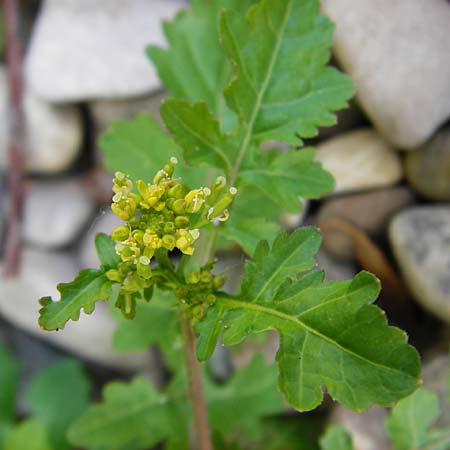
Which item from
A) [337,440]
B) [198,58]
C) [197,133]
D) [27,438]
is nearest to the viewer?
[197,133]

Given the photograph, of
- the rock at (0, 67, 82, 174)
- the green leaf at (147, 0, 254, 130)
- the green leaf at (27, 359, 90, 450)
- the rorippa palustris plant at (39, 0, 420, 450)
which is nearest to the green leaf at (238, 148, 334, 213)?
the rorippa palustris plant at (39, 0, 420, 450)

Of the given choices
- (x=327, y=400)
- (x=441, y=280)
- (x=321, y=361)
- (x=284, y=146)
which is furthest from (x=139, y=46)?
(x=321, y=361)

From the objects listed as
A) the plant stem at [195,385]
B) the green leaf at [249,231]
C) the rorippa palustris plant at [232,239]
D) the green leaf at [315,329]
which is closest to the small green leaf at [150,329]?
the rorippa palustris plant at [232,239]

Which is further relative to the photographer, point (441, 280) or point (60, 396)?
point (60, 396)

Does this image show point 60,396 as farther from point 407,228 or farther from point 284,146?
point 407,228

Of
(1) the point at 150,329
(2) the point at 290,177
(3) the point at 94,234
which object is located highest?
(2) the point at 290,177

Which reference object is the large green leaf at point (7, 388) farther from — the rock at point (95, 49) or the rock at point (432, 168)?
the rock at point (432, 168)

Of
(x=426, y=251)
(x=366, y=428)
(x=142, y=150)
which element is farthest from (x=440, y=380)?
(x=142, y=150)

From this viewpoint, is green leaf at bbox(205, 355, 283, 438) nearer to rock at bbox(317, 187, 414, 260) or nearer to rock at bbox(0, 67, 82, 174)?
rock at bbox(317, 187, 414, 260)

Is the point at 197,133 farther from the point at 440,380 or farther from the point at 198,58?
the point at 440,380
